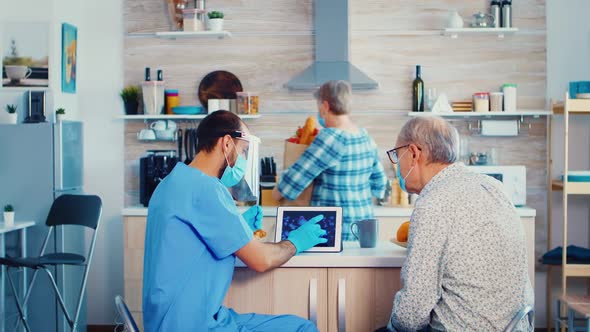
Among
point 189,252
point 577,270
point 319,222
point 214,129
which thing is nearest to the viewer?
point 189,252

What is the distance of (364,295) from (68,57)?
3.12 metres

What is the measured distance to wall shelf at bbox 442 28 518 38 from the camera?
5066 mm

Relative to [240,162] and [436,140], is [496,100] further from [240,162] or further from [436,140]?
[240,162]

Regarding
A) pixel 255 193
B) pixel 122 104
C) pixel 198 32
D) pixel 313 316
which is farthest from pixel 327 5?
pixel 313 316

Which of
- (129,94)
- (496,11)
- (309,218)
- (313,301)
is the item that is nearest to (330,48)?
(496,11)

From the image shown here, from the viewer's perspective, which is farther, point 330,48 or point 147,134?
point 147,134

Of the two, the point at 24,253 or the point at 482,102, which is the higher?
the point at 482,102

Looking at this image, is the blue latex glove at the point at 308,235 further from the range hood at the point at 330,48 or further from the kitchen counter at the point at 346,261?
the range hood at the point at 330,48

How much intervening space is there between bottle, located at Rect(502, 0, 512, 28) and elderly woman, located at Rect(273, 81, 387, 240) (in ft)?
5.53

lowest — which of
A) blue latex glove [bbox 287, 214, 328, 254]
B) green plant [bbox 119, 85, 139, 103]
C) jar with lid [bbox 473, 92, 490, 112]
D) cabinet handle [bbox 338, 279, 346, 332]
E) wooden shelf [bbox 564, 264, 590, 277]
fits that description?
wooden shelf [bbox 564, 264, 590, 277]

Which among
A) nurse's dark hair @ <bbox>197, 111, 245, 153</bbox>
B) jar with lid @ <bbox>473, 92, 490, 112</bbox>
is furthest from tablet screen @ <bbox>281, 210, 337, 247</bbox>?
jar with lid @ <bbox>473, 92, 490, 112</bbox>

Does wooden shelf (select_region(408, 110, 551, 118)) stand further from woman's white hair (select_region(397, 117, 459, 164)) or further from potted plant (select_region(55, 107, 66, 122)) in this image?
woman's white hair (select_region(397, 117, 459, 164))

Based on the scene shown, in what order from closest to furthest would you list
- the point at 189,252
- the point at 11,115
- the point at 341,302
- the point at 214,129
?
1. the point at 189,252
2. the point at 214,129
3. the point at 341,302
4. the point at 11,115

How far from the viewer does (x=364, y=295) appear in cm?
274
